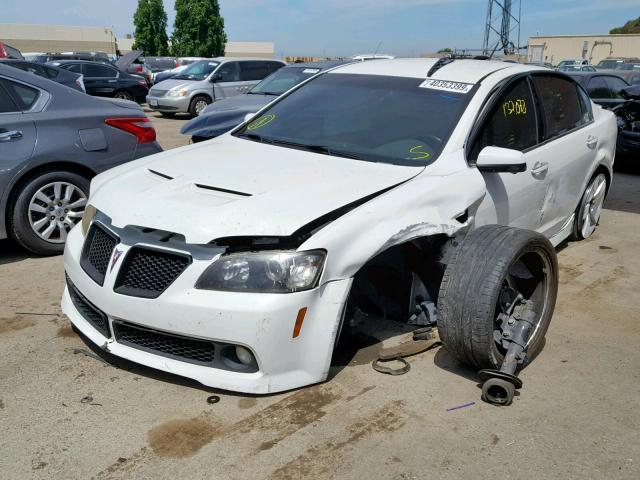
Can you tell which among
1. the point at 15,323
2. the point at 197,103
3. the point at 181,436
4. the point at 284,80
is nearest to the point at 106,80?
the point at 197,103

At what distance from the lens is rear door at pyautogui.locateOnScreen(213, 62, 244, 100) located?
16188 millimetres

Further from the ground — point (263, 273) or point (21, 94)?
point (21, 94)

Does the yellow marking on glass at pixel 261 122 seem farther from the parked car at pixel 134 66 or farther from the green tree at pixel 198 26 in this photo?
the green tree at pixel 198 26

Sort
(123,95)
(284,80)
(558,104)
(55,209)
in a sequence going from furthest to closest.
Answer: (123,95) < (284,80) < (55,209) < (558,104)

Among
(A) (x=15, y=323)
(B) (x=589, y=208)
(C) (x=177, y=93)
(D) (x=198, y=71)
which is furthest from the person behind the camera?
(D) (x=198, y=71)

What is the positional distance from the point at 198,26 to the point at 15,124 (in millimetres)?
48872

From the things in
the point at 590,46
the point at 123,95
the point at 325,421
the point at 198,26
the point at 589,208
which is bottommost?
the point at 325,421

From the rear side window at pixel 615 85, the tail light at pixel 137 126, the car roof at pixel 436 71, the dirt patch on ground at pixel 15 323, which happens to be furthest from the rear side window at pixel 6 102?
the rear side window at pixel 615 85

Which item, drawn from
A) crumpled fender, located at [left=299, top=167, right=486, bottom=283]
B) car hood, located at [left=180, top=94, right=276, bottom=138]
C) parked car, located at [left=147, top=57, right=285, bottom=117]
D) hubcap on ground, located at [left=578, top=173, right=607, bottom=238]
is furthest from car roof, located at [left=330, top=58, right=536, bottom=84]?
parked car, located at [left=147, top=57, right=285, bottom=117]

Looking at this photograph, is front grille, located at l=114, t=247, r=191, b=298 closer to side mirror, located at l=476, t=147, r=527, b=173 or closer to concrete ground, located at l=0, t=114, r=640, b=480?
concrete ground, located at l=0, t=114, r=640, b=480

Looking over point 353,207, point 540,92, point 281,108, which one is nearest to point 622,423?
point 353,207

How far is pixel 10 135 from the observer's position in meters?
4.78

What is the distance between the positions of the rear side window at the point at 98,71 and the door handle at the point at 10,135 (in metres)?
14.5

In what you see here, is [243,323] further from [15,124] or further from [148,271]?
[15,124]
